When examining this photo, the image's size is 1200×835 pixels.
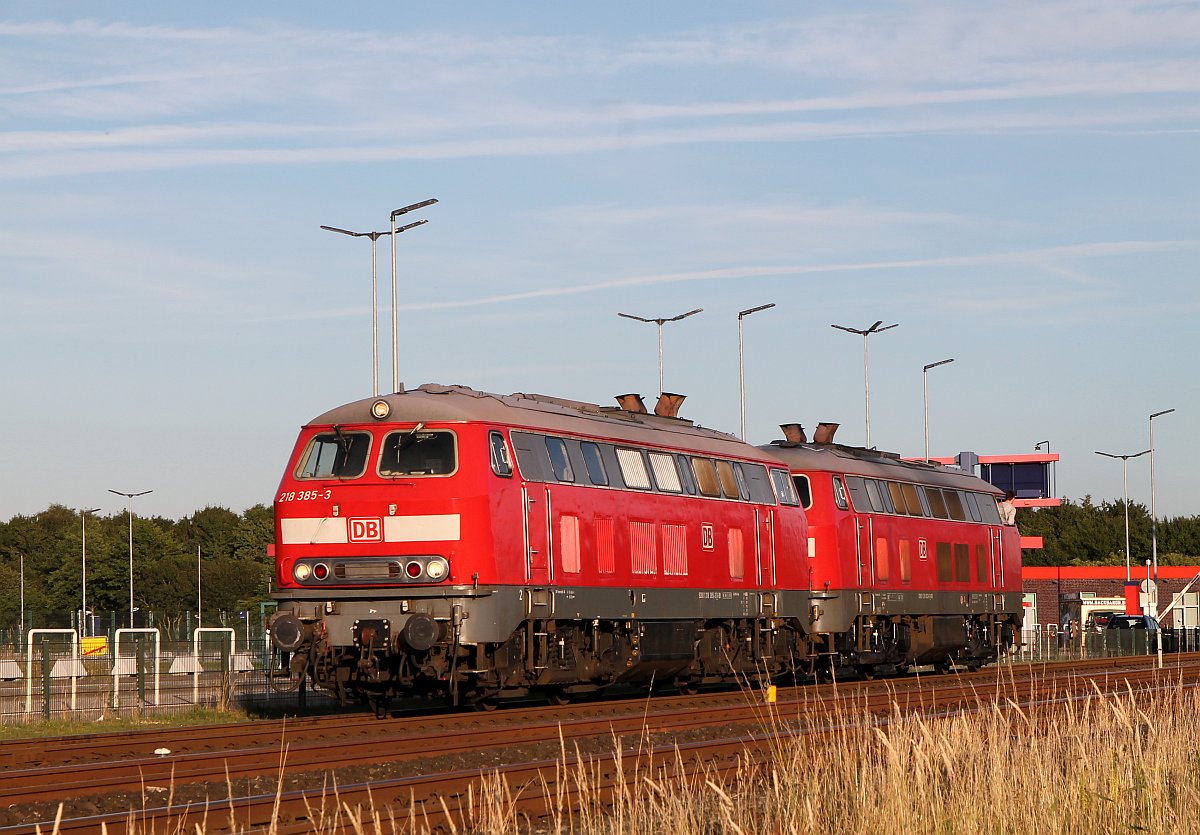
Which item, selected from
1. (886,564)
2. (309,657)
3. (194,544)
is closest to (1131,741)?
(309,657)

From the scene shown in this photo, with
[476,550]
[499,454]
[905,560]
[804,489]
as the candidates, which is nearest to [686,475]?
[499,454]

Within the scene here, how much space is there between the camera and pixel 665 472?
91.0 feet

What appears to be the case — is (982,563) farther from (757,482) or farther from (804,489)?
(757,482)

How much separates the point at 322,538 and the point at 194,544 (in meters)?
132

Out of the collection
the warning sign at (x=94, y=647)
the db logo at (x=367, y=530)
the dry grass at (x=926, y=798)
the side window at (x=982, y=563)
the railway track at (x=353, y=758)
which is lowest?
the railway track at (x=353, y=758)

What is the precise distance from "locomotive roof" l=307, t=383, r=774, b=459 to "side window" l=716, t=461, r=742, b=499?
0.53 meters

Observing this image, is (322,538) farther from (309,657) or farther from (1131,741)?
(1131,741)

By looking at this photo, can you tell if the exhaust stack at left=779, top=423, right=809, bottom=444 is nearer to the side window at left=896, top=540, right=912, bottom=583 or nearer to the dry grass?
the side window at left=896, top=540, right=912, bottom=583

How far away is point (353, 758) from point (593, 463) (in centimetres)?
891

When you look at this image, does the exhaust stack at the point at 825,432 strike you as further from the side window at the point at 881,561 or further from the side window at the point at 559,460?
the side window at the point at 559,460

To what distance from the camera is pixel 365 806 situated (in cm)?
1352

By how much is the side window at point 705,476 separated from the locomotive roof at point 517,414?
0.89 feet

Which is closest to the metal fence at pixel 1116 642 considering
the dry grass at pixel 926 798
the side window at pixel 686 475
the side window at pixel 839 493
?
the side window at pixel 839 493

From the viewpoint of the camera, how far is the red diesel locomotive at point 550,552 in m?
22.6
